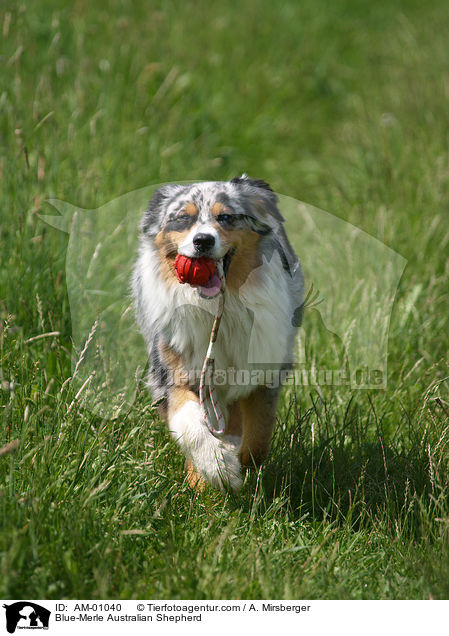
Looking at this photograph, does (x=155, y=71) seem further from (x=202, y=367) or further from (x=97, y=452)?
(x=97, y=452)

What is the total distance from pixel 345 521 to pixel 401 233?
9.14 feet

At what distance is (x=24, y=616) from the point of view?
2.23 meters

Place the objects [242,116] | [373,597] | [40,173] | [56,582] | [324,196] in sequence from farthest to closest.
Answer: [242,116] < [324,196] < [40,173] < [373,597] < [56,582]

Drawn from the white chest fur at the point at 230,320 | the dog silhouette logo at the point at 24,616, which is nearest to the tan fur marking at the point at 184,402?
the white chest fur at the point at 230,320

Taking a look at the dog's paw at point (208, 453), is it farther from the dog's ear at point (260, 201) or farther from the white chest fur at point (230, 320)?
the dog's ear at point (260, 201)

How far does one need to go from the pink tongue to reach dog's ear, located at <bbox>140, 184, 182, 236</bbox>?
0.42m

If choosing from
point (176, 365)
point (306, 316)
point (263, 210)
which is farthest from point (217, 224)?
point (306, 316)

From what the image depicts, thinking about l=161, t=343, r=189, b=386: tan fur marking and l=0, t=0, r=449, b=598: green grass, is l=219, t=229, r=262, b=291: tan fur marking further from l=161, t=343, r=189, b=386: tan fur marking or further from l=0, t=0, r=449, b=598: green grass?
l=0, t=0, r=449, b=598: green grass

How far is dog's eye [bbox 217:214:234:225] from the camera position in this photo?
3066 millimetres

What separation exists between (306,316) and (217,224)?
1629 millimetres

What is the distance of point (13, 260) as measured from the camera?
150 inches

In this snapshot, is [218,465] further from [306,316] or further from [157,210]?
[306,316]

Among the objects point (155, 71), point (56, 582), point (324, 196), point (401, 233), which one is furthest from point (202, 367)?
point (155, 71)

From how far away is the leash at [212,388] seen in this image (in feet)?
10.1
